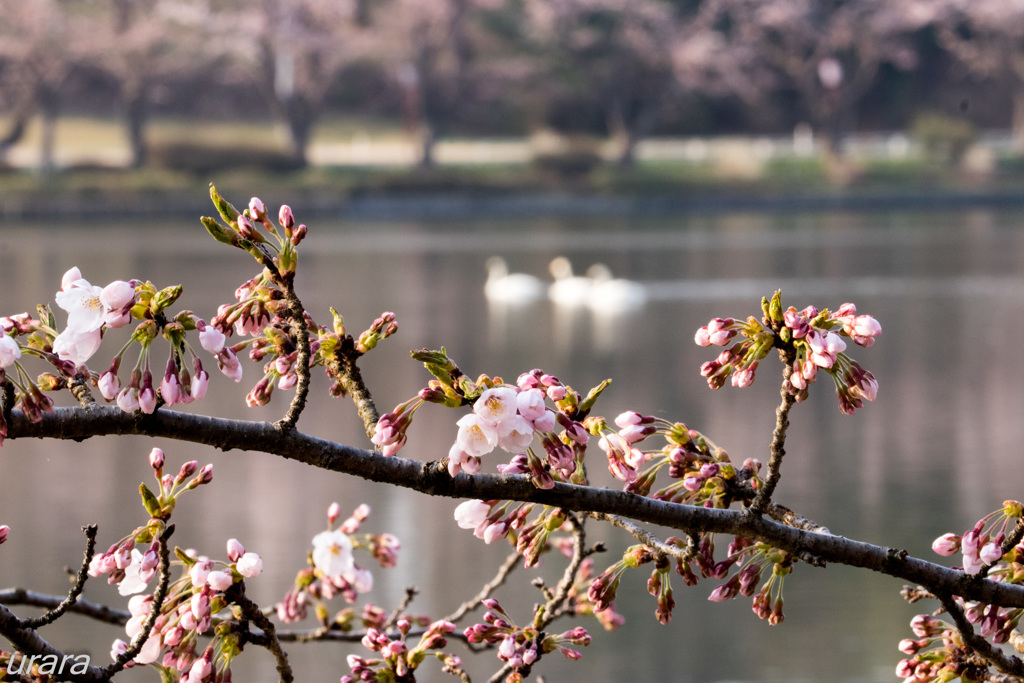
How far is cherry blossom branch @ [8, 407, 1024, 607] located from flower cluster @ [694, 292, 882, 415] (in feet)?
0.43

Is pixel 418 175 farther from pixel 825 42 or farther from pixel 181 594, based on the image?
pixel 181 594

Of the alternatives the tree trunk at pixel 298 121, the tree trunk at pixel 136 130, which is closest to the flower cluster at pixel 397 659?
the tree trunk at pixel 136 130

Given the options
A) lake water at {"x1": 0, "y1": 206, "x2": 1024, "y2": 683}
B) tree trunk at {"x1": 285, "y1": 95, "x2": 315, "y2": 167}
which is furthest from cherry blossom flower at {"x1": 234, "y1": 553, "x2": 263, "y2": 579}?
tree trunk at {"x1": 285, "y1": 95, "x2": 315, "y2": 167}

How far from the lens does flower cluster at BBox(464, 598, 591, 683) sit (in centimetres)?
134

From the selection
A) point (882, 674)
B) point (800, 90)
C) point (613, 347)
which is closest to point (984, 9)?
point (800, 90)

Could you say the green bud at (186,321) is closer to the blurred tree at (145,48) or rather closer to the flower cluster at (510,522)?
the flower cluster at (510,522)

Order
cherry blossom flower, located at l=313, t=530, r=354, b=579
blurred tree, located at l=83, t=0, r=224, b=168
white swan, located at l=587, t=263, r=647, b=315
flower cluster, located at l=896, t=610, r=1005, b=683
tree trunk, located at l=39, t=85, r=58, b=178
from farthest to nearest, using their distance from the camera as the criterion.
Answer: blurred tree, located at l=83, t=0, r=224, b=168 → tree trunk, located at l=39, t=85, r=58, b=178 → white swan, located at l=587, t=263, r=647, b=315 → cherry blossom flower, located at l=313, t=530, r=354, b=579 → flower cluster, located at l=896, t=610, r=1005, b=683

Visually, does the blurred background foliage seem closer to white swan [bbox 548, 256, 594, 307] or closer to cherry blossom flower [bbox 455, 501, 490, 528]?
white swan [bbox 548, 256, 594, 307]

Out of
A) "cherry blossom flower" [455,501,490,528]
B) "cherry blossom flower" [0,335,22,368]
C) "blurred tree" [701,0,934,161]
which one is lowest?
"cherry blossom flower" [455,501,490,528]

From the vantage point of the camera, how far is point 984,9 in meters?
38.9

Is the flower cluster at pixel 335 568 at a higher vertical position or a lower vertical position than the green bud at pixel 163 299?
lower

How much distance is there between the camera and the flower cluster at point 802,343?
1178 millimetres

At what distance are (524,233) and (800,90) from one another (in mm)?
18816

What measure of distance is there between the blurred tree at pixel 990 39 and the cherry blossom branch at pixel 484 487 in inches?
1555
